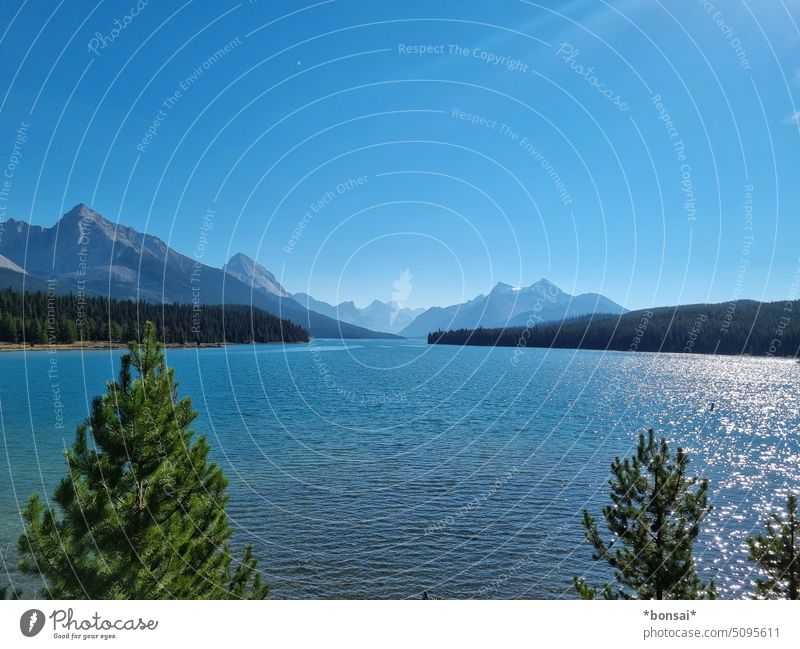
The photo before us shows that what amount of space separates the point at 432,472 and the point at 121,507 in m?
31.8

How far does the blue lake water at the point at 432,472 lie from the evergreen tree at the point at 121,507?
4.59ft

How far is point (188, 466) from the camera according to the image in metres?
12.5

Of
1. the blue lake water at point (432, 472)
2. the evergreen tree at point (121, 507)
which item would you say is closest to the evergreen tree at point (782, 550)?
the evergreen tree at point (121, 507)

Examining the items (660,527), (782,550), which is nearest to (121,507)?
(660,527)

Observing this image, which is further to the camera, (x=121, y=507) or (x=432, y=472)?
(x=432, y=472)

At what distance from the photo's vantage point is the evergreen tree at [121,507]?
848 cm

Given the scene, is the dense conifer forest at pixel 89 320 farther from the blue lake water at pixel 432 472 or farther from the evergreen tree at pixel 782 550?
the evergreen tree at pixel 782 550

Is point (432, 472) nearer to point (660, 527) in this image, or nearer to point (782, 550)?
point (660, 527)

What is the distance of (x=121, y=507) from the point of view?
9234 millimetres

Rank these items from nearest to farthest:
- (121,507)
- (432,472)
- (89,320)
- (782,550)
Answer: (121,507), (782,550), (432,472), (89,320)

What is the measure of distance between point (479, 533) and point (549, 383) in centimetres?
7857

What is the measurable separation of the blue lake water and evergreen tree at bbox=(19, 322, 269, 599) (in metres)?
1.40

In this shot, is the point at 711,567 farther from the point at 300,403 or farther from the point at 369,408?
the point at 300,403
